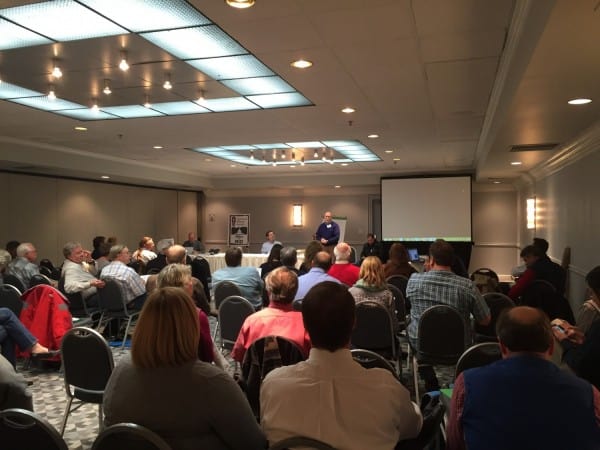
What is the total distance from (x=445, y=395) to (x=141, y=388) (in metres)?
1.42

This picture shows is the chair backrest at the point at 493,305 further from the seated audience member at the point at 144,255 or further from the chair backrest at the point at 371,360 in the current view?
the seated audience member at the point at 144,255

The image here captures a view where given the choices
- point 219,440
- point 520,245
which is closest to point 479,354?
point 219,440

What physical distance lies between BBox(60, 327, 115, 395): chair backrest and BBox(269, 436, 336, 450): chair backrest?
1.73 meters

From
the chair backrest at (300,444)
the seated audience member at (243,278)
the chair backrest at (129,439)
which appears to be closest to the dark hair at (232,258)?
Answer: the seated audience member at (243,278)

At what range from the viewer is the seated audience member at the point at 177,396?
1.70 meters

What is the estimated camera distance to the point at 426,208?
42.0ft

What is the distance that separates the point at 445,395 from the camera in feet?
7.69

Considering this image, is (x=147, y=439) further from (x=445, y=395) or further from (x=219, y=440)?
(x=445, y=395)

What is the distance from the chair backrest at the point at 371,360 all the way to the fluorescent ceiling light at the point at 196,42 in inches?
97.2

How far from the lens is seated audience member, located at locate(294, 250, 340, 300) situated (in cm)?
452

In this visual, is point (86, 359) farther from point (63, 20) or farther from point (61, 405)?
point (63, 20)

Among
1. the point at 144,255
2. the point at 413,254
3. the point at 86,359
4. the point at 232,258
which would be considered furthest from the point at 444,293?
the point at 413,254

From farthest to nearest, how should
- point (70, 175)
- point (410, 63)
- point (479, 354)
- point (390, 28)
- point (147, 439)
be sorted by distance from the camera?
point (70, 175)
point (410, 63)
point (390, 28)
point (479, 354)
point (147, 439)

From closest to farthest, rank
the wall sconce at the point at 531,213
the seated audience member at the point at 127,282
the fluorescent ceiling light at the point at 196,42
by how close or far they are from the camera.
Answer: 1. the fluorescent ceiling light at the point at 196,42
2. the seated audience member at the point at 127,282
3. the wall sconce at the point at 531,213
